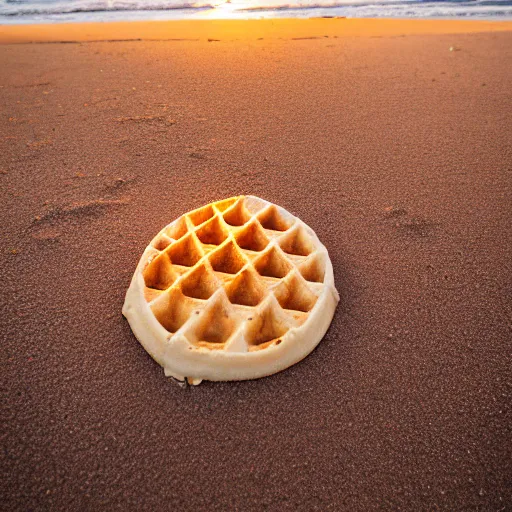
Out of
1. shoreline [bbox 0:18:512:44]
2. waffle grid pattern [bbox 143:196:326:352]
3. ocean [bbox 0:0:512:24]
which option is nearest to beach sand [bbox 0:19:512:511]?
waffle grid pattern [bbox 143:196:326:352]

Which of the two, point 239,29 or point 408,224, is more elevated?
point 239,29

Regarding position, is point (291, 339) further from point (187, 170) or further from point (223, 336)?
point (187, 170)

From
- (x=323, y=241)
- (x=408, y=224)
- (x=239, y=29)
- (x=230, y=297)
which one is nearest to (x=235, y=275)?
(x=230, y=297)

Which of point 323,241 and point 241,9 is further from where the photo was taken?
point 241,9

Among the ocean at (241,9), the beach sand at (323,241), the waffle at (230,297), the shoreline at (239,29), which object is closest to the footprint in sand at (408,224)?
the beach sand at (323,241)

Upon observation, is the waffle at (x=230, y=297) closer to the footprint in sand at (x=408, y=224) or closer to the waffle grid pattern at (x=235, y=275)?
the waffle grid pattern at (x=235, y=275)

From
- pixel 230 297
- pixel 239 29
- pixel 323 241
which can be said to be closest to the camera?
pixel 230 297

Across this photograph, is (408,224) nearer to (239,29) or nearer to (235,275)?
(235,275)
